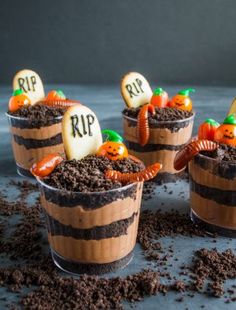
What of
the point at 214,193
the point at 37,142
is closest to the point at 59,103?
the point at 37,142

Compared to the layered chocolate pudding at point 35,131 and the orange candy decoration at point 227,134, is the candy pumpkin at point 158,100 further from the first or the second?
the orange candy decoration at point 227,134

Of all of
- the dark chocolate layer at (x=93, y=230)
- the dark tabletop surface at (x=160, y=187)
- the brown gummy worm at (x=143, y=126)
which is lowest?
the dark tabletop surface at (x=160, y=187)

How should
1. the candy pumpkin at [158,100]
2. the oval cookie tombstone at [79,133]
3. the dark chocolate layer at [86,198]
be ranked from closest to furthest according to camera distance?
the dark chocolate layer at [86,198]
the oval cookie tombstone at [79,133]
the candy pumpkin at [158,100]

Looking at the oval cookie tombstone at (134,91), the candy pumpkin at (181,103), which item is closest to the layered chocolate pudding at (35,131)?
the oval cookie tombstone at (134,91)

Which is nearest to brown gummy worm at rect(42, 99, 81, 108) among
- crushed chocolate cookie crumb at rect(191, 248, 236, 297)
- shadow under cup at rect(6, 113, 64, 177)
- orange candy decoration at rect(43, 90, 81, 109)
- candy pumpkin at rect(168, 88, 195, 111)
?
orange candy decoration at rect(43, 90, 81, 109)

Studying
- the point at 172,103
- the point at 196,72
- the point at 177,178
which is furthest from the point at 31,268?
the point at 196,72

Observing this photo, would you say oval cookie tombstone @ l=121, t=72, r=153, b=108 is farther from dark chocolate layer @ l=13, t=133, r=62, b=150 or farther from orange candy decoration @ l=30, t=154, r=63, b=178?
orange candy decoration @ l=30, t=154, r=63, b=178

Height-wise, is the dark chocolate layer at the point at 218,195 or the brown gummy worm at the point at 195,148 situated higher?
the brown gummy worm at the point at 195,148
